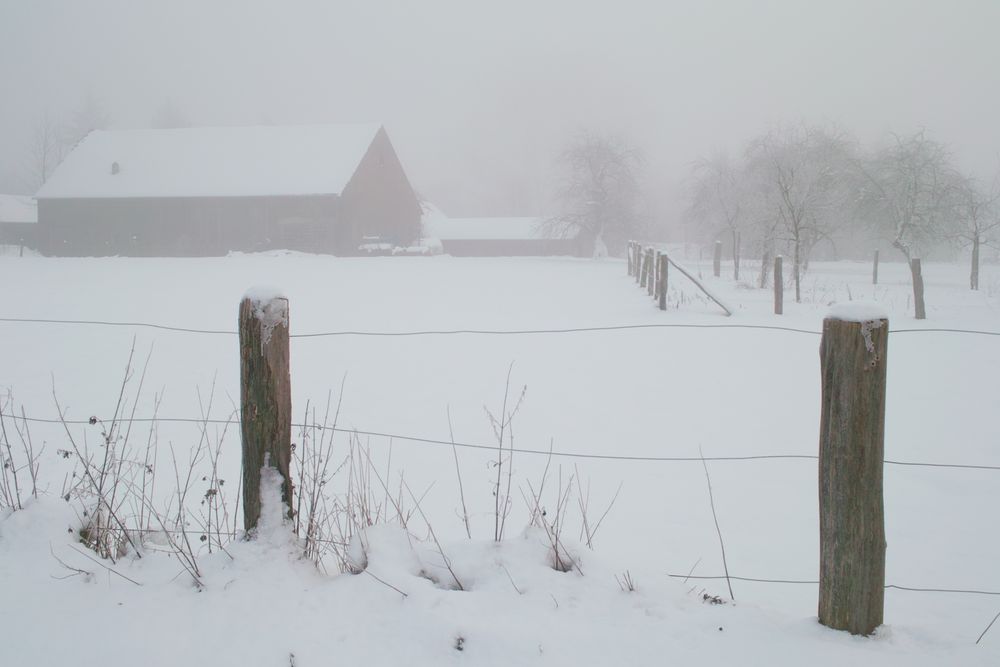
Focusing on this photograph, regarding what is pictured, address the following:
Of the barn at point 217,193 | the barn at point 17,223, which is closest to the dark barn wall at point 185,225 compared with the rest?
the barn at point 217,193

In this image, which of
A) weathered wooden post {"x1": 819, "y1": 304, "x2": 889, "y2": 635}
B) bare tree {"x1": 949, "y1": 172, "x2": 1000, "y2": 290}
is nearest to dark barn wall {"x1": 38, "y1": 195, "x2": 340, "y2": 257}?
bare tree {"x1": 949, "y1": 172, "x2": 1000, "y2": 290}

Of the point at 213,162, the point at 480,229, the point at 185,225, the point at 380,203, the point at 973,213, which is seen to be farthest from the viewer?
the point at 480,229

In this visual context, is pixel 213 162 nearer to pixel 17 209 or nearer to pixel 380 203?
pixel 380 203

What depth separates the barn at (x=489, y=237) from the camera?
5610cm

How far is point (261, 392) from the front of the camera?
2.46m

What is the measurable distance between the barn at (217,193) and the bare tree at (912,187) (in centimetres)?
2392

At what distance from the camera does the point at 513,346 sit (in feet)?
29.6

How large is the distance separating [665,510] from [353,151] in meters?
34.9

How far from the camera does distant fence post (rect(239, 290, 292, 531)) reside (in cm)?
244

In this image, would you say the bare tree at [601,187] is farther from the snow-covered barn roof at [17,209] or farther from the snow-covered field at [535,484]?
the snow-covered barn roof at [17,209]

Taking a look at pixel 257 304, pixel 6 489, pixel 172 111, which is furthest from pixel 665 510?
pixel 172 111

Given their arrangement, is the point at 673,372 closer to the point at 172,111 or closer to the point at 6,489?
the point at 6,489

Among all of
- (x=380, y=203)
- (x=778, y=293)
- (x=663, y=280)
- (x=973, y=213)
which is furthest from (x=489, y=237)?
(x=663, y=280)

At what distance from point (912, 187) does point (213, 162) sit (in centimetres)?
3312
